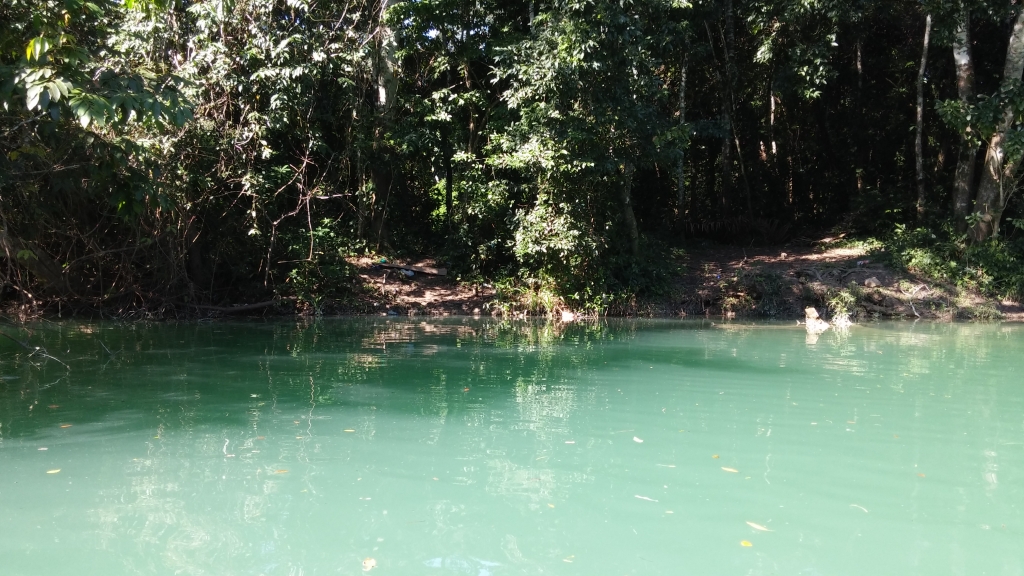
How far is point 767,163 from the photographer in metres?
21.4

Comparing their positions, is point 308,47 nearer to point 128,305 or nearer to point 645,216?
point 128,305

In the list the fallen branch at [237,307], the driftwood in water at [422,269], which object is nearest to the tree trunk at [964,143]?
the driftwood in water at [422,269]

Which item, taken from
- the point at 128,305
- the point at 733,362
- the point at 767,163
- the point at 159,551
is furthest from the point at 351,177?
the point at 159,551

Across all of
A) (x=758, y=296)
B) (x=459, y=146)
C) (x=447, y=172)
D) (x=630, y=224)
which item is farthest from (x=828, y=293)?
(x=447, y=172)

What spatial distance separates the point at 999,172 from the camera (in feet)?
50.5

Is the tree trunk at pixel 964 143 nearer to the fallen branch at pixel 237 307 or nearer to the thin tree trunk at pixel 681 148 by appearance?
the thin tree trunk at pixel 681 148

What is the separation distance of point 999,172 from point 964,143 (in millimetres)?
1069

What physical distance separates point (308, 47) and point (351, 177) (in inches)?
139

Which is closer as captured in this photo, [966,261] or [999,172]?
[966,261]

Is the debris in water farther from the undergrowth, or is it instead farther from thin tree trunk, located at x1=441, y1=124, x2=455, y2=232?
the undergrowth

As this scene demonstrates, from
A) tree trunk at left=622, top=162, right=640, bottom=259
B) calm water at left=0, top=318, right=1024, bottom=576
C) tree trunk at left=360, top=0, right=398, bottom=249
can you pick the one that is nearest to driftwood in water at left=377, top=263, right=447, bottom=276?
tree trunk at left=360, top=0, right=398, bottom=249

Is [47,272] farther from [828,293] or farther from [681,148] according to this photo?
[828,293]

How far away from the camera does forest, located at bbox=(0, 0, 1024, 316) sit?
41.6 feet

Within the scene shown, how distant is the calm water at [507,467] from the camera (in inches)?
126
